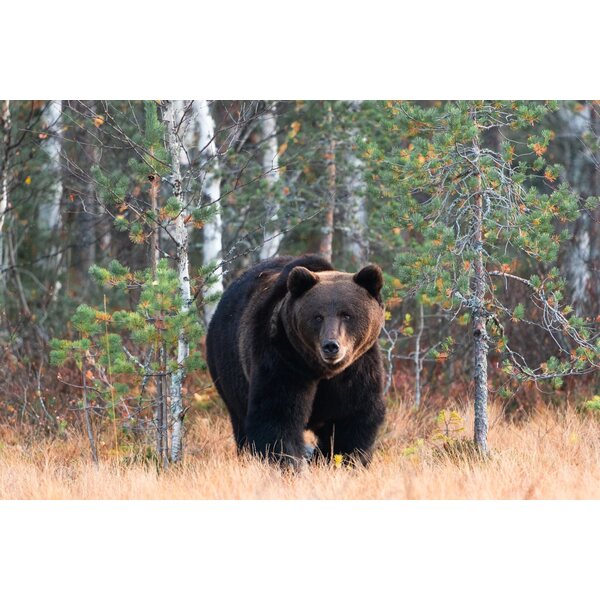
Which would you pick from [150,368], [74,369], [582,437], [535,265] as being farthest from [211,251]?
[582,437]

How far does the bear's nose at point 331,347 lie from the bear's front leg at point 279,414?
0.55m

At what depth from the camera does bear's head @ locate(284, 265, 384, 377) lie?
19.4 ft

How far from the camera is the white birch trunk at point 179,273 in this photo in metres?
6.74

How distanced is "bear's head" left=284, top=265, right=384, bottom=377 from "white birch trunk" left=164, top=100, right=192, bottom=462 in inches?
36.2

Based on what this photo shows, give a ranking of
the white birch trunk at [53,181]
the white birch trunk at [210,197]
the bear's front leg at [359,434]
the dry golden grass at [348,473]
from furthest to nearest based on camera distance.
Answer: the white birch trunk at [53,181], the white birch trunk at [210,197], the bear's front leg at [359,434], the dry golden grass at [348,473]

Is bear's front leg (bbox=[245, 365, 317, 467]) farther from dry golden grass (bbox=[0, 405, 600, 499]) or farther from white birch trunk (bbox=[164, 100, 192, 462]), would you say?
white birch trunk (bbox=[164, 100, 192, 462])

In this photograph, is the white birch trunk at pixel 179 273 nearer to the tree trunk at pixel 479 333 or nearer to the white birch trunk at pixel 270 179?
the tree trunk at pixel 479 333

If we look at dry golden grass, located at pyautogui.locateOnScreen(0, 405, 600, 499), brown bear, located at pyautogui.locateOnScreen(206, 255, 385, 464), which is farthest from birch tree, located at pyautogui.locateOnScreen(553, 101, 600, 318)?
brown bear, located at pyautogui.locateOnScreen(206, 255, 385, 464)

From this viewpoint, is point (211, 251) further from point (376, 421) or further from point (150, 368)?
point (376, 421)

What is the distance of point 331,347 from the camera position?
5.64 metres

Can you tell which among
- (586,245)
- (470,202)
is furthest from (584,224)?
→ (470,202)

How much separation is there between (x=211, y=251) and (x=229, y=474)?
405cm

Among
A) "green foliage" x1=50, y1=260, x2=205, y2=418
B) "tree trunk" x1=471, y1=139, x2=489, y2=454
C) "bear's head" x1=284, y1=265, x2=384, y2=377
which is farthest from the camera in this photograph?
"tree trunk" x1=471, y1=139, x2=489, y2=454

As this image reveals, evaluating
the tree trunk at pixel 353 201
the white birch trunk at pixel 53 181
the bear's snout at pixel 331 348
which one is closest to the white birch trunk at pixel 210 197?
the tree trunk at pixel 353 201
